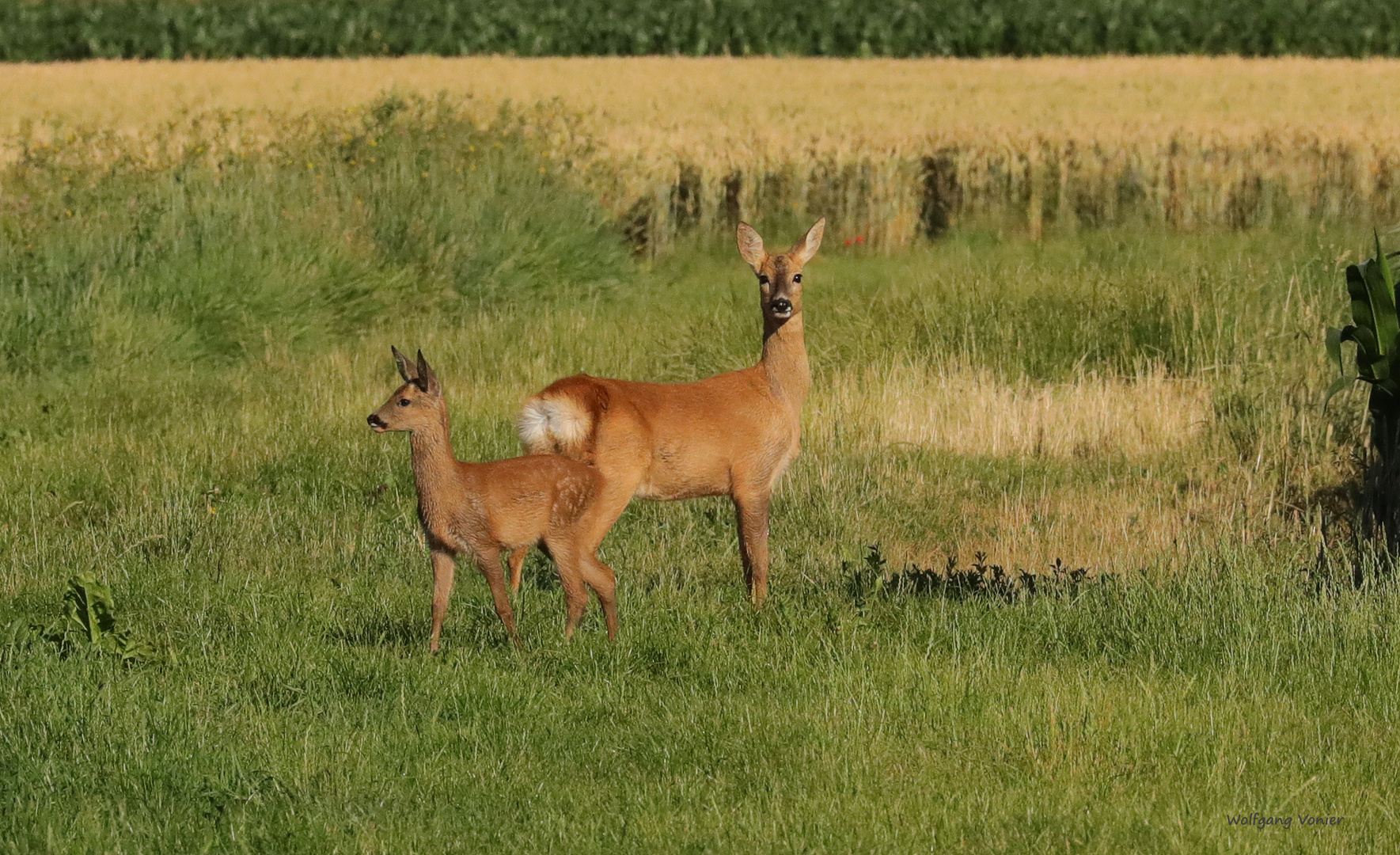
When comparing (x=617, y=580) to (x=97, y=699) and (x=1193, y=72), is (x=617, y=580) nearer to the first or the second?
(x=97, y=699)

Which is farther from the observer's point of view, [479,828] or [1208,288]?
[1208,288]

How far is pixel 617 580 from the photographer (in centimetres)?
902

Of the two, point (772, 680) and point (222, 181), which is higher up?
point (222, 181)

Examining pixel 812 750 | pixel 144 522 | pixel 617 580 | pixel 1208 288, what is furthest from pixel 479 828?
pixel 1208 288

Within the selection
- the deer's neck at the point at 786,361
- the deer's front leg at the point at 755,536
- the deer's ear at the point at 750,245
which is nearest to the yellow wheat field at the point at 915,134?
the deer's ear at the point at 750,245

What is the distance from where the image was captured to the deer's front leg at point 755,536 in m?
8.56

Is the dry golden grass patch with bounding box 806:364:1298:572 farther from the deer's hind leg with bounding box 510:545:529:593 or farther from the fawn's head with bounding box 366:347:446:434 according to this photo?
the fawn's head with bounding box 366:347:446:434

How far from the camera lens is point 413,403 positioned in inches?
283

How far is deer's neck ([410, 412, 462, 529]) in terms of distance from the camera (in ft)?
23.8

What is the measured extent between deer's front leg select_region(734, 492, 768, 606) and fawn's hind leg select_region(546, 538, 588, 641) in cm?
114

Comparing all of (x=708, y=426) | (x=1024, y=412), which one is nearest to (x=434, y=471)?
(x=708, y=426)

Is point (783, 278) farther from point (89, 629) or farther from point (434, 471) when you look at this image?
point (89, 629)

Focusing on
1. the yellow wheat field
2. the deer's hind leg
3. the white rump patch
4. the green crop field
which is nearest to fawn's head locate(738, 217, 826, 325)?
the white rump patch

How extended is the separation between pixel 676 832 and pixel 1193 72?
4171 cm
